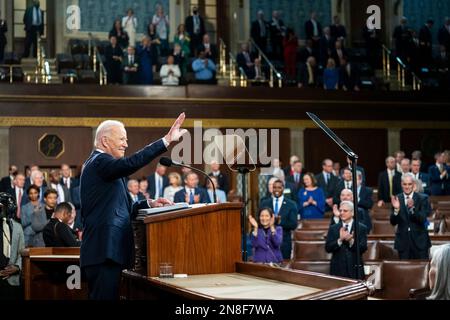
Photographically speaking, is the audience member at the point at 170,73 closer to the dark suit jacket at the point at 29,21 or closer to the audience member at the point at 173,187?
the dark suit jacket at the point at 29,21

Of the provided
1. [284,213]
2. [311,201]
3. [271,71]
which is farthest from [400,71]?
[284,213]

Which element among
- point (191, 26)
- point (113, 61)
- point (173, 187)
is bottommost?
point (173, 187)

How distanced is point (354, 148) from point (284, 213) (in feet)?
22.4

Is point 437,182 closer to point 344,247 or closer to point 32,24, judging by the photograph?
point 344,247

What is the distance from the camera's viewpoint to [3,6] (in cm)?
1758

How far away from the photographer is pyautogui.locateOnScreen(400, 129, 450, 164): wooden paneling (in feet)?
Answer: 54.9

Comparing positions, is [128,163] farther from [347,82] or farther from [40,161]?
[347,82]

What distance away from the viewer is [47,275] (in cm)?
679

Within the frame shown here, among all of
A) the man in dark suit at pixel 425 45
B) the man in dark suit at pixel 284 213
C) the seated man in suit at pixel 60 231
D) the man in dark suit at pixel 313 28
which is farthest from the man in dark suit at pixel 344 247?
the man in dark suit at pixel 425 45

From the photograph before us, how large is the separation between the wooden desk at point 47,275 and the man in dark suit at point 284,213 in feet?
10.7

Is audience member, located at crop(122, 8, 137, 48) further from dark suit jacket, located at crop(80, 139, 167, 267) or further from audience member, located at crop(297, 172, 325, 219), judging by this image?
dark suit jacket, located at crop(80, 139, 167, 267)

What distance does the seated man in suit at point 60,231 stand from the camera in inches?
286

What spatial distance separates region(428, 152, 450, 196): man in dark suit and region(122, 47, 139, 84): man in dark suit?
5.72 meters

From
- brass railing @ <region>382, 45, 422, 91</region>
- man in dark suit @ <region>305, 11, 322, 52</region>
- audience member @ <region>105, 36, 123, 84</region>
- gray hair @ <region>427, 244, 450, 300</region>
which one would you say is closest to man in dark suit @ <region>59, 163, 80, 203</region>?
audience member @ <region>105, 36, 123, 84</region>
